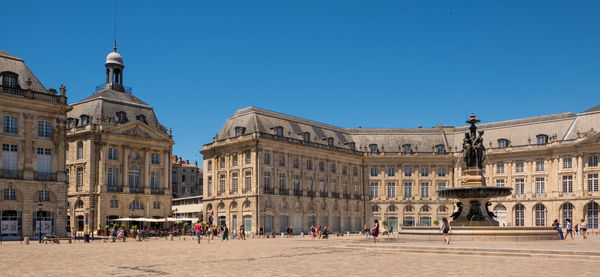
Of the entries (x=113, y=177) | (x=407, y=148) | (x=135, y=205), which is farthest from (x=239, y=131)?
(x=407, y=148)

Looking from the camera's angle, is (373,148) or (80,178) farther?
(373,148)

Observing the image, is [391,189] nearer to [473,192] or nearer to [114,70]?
[114,70]

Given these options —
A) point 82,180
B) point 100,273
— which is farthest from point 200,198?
point 100,273

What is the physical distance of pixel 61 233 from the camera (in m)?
47.6

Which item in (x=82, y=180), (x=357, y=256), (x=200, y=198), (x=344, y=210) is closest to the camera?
(x=357, y=256)

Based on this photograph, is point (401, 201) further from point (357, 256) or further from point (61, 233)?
point (357, 256)

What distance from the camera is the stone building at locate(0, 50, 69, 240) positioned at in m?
45.3

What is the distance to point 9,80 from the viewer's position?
4644 centimetres

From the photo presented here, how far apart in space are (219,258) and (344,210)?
52.1m

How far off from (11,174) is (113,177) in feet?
46.7

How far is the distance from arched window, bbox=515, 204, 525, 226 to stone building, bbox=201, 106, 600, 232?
117mm

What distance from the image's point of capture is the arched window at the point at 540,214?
72.5 meters

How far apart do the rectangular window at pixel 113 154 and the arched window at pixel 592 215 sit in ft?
162

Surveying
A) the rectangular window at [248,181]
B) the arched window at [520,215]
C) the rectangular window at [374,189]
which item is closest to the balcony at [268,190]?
the rectangular window at [248,181]
